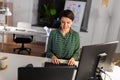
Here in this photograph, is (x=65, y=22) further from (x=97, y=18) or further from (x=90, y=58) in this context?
(x=97, y=18)

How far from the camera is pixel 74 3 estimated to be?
16.7ft

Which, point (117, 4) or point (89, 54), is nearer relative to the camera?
point (89, 54)

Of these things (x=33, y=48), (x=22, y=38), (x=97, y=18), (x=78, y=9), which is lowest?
(x=33, y=48)

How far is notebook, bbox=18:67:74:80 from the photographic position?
1151mm

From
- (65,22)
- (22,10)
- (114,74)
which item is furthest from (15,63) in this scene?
(22,10)

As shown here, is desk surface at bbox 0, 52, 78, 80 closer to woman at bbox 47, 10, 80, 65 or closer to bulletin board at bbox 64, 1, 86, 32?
woman at bbox 47, 10, 80, 65

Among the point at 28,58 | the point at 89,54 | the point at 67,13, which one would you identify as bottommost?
the point at 28,58

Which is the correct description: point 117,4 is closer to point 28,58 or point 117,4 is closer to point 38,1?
point 38,1

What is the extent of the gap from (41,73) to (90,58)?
51 centimetres

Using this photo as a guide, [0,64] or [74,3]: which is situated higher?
[74,3]

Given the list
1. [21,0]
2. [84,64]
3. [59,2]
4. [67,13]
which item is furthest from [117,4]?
[84,64]

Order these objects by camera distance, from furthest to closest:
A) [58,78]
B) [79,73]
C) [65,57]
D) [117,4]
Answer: [117,4] → [65,57] → [79,73] → [58,78]

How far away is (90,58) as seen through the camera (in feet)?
4.94

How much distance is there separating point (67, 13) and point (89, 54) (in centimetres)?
77
